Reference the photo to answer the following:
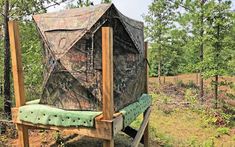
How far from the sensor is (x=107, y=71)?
12.4 ft

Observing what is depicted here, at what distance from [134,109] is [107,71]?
153 centimetres

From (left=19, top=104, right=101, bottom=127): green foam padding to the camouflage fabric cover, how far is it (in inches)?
7.4

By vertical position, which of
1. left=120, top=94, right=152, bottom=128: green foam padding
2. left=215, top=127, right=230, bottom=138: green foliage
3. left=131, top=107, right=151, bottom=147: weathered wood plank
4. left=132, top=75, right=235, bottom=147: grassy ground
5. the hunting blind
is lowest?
left=215, top=127, right=230, bottom=138: green foliage

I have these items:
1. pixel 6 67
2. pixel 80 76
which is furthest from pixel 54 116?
pixel 6 67

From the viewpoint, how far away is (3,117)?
738cm

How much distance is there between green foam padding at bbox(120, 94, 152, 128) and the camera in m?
4.54

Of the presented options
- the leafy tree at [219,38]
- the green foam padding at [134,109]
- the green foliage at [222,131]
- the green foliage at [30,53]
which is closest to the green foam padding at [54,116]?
the green foam padding at [134,109]

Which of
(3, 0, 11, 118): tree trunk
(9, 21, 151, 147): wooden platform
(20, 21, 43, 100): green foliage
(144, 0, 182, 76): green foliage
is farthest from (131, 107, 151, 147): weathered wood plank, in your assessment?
(144, 0, 182, 76): green foliage

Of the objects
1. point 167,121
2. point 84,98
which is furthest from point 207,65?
point 84,98

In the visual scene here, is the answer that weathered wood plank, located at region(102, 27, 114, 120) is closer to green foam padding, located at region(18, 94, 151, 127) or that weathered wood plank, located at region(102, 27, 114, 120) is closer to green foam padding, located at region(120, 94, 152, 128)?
green foam padding, located at region(18, 94, 151, 127)

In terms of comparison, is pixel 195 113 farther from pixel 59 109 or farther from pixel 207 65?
pixel 59 109

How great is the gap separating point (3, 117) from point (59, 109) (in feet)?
12.2

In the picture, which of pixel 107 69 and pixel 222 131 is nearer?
pixel 107 69

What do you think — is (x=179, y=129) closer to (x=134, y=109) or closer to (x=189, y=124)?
(x=189, y=124)
